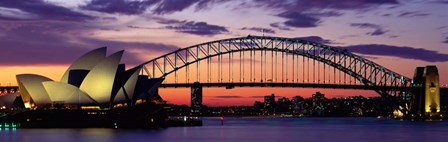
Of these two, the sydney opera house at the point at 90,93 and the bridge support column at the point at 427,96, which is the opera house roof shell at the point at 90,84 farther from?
the bridge support column at the point at 427,96

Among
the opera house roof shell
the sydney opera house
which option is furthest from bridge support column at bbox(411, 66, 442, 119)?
the opera house roof shell

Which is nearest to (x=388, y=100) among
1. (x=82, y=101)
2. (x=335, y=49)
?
(x=335, y=49)

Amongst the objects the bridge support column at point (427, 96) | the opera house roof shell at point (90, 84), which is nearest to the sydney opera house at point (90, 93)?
the opera house roof shell at point (90, 84)

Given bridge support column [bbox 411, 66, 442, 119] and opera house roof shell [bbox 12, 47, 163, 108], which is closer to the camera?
opera house roof shell [bbox 12, 47, 163, 108]

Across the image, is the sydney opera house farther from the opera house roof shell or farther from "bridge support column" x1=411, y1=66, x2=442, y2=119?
"bridge support column" x1=411, y1=66, x2=442, y2=119

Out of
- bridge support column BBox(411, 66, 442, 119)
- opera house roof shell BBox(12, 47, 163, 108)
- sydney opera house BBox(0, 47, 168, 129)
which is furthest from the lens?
bridge support column BBox(411, 66, 442, 119)

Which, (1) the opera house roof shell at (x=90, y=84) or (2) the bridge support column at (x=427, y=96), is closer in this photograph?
(1) the opera house roof shell at (x=90, y=84)

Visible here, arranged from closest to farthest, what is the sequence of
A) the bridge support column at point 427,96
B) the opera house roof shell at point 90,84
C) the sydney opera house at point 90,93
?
1. the opera house roof shell at point 90,84
2. the sydney opera house at point 90,93
3. the bridge support column at point 427,96

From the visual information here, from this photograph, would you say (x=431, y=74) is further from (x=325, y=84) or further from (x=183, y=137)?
(x=183, y=137)
